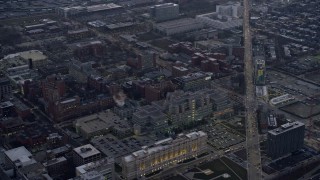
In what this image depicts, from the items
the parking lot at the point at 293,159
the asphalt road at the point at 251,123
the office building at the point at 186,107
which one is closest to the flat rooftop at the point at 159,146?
the asphalt road at the point at 251,123

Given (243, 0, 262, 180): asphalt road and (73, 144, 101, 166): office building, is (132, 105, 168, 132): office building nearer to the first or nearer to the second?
(73, 144, 101, 166): office building

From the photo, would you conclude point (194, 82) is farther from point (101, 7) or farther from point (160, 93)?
point (101, 7)

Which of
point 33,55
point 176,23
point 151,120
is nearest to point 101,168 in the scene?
point 151,120

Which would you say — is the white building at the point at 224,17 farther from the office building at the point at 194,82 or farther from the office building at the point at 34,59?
the office building at the point at 34,59

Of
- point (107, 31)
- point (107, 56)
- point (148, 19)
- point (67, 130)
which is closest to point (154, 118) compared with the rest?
point (67, 130)

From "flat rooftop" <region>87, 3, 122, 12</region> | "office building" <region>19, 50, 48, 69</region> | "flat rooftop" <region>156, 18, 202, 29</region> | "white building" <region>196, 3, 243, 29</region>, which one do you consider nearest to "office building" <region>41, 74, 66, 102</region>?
"office building" <region>19, 50, 48, 69</region>

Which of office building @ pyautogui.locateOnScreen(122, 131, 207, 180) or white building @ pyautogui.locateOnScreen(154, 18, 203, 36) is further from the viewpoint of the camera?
white building @ pyautogui.locateOnScreen(154, 18, 203, 36)

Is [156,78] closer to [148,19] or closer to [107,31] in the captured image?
[107,31]
